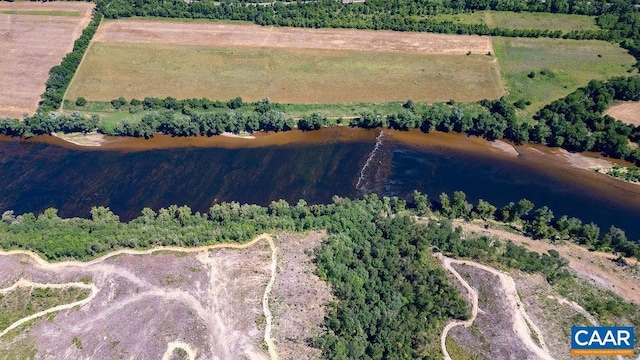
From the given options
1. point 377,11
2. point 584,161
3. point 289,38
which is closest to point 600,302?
point 584,161

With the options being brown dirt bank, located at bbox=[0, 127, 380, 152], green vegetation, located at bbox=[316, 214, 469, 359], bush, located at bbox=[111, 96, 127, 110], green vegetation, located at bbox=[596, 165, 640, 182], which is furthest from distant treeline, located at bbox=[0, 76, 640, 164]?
green vegetation, located at bbox=[316, 214, 469, 359]

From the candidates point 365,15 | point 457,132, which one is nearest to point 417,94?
point 457,132

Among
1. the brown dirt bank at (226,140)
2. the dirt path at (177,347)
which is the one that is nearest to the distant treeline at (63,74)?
the brown dirt bank at (226,140)

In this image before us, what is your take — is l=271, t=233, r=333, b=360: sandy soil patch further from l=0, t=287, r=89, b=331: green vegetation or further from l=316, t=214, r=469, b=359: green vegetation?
l=0, t=287, r=89, b=331: green vegetation

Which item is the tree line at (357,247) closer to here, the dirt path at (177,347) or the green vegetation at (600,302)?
the green vegetation at (600,302)

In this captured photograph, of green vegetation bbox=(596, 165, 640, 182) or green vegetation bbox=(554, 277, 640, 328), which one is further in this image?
green vegetation bbox=(596, 165, 640, 182)

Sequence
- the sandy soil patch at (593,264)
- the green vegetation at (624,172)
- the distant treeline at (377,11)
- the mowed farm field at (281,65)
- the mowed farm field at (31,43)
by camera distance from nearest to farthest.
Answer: the sandy soil patch at (593,264) < the green vegetation at (624,172) < the mowed farm field at (281,65) < the mowed farm field at (31,43) < the distant treeline at (377,11)

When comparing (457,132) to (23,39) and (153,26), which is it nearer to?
(153,26)
